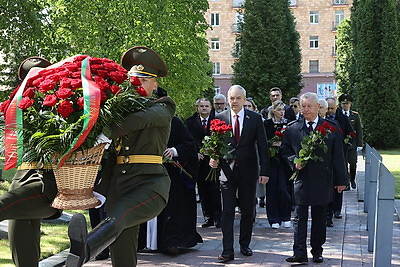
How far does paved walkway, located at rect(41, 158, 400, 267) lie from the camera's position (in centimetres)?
881

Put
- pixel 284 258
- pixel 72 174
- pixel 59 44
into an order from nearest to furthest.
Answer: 1. pixel 72 174
2. pixel 284 258
3. pixel 59 44

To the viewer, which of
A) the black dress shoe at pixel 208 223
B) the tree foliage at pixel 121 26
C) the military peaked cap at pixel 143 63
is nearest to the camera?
the military peaked cap at pixel 143 63

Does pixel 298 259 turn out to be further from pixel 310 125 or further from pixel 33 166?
pixel 33 166

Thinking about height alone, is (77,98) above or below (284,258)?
above

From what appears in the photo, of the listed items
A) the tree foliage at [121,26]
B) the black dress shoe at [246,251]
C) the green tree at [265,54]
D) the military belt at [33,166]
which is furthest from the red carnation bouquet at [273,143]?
the green tree at [265,54]

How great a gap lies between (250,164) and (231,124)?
58cm

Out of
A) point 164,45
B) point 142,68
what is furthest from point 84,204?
point 164,45

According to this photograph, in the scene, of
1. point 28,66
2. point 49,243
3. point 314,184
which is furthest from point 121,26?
point 28,66

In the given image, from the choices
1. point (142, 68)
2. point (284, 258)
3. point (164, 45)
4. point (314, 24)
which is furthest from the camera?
point (314, 24)

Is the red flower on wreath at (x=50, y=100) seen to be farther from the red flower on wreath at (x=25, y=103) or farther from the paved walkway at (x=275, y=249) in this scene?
the paved walkway at (x=275, y=249)

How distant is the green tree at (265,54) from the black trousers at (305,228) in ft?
153

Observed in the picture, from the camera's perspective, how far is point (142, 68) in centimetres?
663

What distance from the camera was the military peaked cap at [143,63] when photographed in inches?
262

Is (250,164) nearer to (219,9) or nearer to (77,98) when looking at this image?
(77,98)
